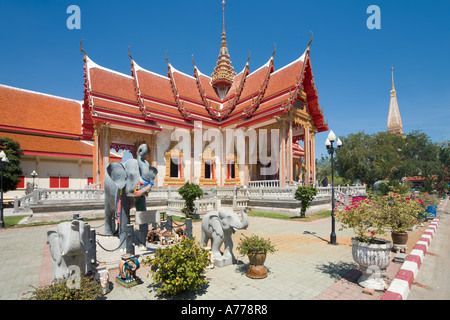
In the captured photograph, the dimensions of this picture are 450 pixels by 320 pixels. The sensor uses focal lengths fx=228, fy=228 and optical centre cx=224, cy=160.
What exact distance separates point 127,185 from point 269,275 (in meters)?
4.50

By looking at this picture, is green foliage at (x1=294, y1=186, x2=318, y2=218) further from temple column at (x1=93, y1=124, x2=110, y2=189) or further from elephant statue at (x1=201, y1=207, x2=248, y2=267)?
temple column at (x1=93, y1=124, x2=110, y2=189)

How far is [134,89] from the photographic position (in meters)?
20.0

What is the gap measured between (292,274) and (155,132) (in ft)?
54.0

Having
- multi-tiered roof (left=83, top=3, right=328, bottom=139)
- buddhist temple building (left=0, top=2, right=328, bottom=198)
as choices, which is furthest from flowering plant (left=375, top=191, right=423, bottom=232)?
multi-tiered roof (left=83, top=3, right=328, bottom=139)

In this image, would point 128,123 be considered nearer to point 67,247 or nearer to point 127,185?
point 127,185

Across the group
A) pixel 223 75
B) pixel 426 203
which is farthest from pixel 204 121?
pixel 426 203

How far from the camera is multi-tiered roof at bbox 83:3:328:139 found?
1712 cm

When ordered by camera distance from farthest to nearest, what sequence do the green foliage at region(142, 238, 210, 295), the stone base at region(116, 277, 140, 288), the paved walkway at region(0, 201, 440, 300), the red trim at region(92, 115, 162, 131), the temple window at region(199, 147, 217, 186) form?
the temple window at region(199, 147, 217, 186) < the red trim at region(92, 115, 162, 131) < the stone base at region(116, 277, 140, 288) < the paved walkway at region(0, 201, 440, 300) < the green foliage at region(142, 238, 210, 295)

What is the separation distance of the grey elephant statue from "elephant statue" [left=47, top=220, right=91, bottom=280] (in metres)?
2.90

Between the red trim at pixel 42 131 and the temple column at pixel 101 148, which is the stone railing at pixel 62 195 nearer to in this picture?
the temple column at pixel 101 148

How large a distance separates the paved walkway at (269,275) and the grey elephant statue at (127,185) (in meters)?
1.17

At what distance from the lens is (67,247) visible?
3219 millimetres

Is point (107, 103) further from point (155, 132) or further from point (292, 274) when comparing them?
point (292, 274)
